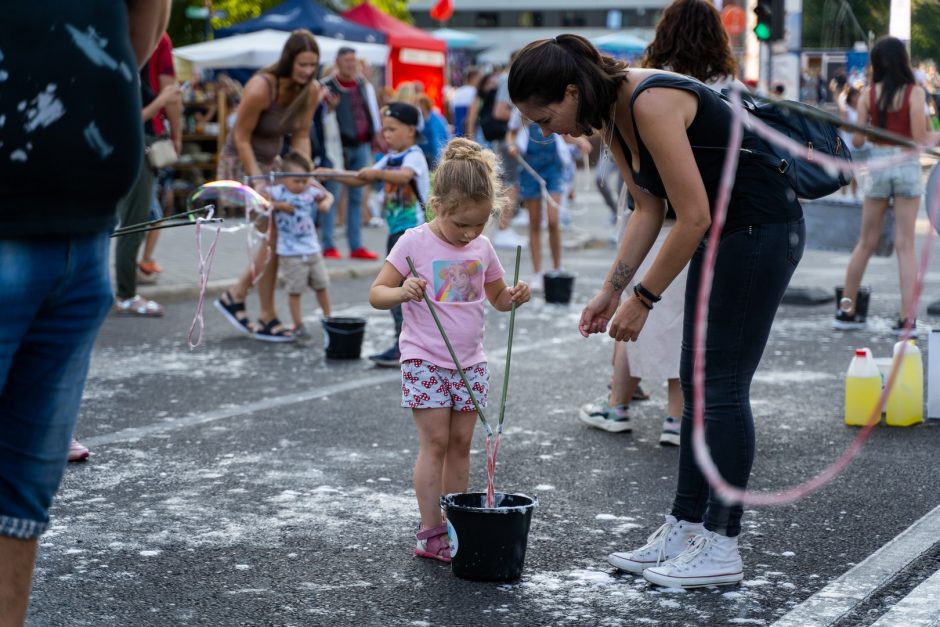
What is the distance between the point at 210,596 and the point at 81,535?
2.66 ft

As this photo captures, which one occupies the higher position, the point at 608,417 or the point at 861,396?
the point at 861,396

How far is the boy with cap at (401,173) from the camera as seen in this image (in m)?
7.27

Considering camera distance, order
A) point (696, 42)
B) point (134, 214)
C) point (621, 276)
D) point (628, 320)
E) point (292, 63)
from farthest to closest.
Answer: point (134, 214) < point (292, 63) < point (696, 42) < point (621, 276) < point (628, 320)

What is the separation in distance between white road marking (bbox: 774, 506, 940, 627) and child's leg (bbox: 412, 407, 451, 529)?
1.19 meters

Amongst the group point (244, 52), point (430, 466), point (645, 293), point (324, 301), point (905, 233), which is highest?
point (244, 52)

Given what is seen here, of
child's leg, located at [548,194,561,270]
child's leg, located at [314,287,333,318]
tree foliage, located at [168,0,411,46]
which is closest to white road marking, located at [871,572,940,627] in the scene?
child's leg, located at [314,287,333,318]

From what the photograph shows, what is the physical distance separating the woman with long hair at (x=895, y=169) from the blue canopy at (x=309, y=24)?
11717 mm

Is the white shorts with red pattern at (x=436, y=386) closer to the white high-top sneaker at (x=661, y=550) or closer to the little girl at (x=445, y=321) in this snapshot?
the little girl at (x=445, y=321)

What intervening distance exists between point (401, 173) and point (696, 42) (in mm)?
2368

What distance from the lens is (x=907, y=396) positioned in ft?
20.0

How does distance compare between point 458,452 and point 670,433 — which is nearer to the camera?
point 458,452

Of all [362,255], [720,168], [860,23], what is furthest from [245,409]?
[860,23]

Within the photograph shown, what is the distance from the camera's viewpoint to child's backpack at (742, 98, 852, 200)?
3758 millimetres

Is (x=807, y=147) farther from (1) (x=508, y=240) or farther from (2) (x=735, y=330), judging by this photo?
(1) (x=508, y=240)
